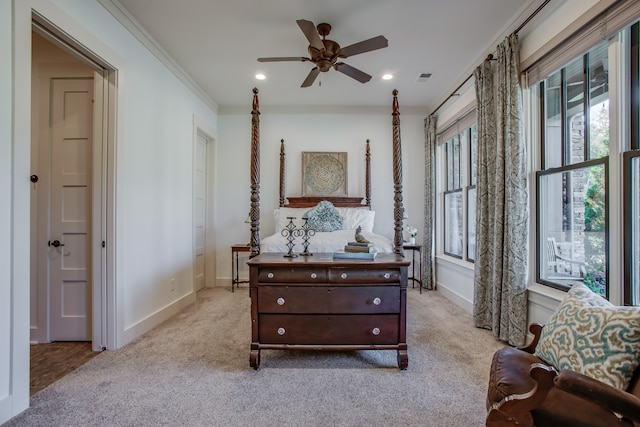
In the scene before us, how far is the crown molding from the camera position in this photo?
262 cm

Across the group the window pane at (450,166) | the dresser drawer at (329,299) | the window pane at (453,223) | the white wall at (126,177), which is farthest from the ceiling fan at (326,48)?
the window pane at (453,223)

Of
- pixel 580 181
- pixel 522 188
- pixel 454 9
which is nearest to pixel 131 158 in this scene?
pixel 454 9

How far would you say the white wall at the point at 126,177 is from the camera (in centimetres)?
176

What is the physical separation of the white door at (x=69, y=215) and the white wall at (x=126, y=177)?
35 centimetres

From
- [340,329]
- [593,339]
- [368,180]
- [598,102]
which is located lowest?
Answer: [340,329]

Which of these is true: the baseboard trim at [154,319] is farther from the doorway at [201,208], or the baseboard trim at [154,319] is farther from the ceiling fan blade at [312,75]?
the ceiling fan blade at [312,75]

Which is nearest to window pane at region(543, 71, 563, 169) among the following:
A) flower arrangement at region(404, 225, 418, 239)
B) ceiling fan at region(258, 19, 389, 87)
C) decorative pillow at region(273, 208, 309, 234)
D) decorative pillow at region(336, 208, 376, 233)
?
ceiling fan at region(258, 19, 389, 87)

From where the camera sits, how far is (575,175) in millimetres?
2381

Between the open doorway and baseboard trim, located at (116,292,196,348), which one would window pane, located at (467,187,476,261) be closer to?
baseboard trim, located at (116,292,196,348)

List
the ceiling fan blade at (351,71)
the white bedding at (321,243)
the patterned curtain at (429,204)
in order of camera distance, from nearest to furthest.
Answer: the ceiling fan blade at (351,71), the white bedding at (321,243), the patterned curtain at (429,204)

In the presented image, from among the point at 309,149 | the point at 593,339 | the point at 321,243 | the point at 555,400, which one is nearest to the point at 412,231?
the point at 321,243

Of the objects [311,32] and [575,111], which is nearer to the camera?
[575,111]

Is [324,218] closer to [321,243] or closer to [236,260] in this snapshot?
[321,243]

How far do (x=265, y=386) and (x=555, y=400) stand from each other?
1.66m
